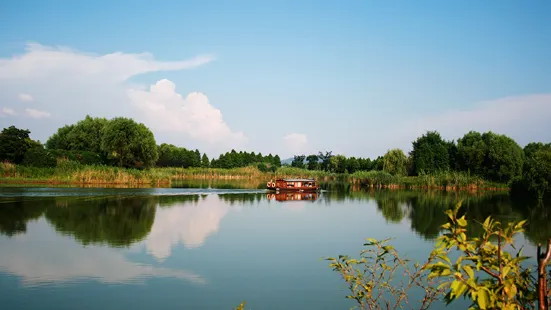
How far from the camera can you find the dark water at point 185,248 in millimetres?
9102

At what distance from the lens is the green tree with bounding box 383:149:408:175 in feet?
186

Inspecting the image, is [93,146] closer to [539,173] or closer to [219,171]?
[219,171]

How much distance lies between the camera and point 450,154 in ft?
183

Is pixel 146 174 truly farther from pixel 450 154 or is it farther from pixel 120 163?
pixel 450 154

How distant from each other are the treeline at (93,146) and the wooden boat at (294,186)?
15.8 meters

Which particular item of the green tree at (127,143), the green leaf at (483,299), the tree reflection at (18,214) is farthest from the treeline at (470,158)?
the green leaf at (483,299)

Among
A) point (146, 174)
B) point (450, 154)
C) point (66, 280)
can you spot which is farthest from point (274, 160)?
point (66, 280)

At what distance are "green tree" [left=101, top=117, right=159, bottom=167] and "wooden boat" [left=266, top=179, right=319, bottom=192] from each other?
1535 centimetres

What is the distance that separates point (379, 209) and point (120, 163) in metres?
33.4

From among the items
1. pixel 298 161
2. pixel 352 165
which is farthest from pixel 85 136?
pixel 298 161

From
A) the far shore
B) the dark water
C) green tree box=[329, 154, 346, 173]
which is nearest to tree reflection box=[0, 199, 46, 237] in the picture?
the dark water

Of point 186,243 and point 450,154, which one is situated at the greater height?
point 450,154

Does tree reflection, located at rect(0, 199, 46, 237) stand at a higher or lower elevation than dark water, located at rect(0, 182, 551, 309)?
higher

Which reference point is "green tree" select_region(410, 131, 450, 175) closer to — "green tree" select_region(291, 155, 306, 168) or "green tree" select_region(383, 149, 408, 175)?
"green tree" select_region(383, 149, 408, 175)
